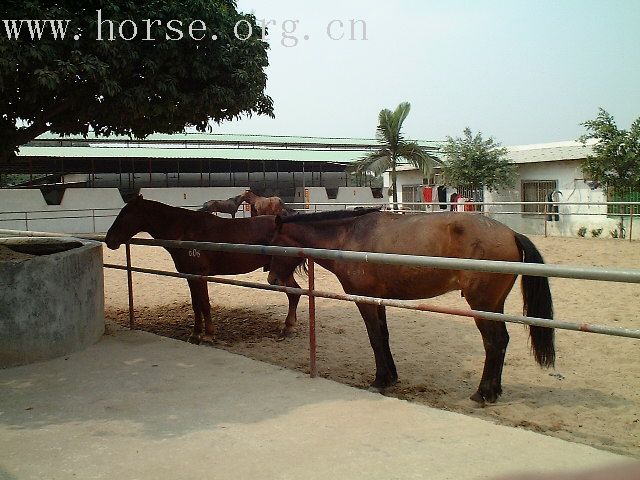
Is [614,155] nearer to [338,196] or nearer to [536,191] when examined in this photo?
[536,191]

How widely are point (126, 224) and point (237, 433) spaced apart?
3.84 meters

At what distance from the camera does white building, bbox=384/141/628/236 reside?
56.5 feet

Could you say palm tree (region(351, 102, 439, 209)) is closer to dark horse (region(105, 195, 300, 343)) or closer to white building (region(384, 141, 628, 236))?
white building (region(384, 141, 628, 236))

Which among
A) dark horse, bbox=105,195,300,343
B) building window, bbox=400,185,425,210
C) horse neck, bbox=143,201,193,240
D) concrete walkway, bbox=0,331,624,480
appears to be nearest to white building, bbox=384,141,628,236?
building window, bbox=400,185,425,210

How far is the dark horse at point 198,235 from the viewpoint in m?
6.07

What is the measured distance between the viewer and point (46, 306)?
4.61 metres

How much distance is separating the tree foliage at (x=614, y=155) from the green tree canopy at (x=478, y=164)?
3.77 meters

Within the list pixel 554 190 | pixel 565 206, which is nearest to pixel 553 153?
pixel 554 190

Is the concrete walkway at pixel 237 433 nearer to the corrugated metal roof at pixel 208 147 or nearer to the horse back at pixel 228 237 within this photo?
the horse back at pixel 228 237

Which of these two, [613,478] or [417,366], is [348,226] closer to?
[417,366]

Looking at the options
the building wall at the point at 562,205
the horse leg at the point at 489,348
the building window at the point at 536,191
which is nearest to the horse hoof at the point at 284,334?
the horse leg at the point at 489,348

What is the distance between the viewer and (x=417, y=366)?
16.9 ft

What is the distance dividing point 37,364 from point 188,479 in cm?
265

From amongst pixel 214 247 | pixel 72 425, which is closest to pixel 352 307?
pixel 214 247
